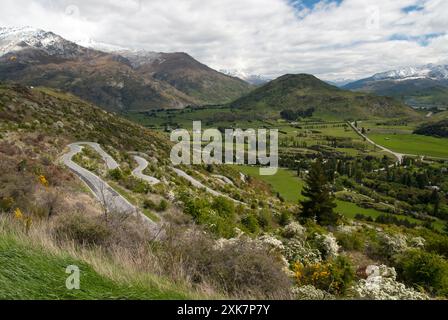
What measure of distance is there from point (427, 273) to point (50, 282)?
16.6 metres

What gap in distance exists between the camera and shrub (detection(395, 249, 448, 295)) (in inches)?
624

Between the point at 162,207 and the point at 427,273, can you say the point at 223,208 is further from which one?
the point at 427,273

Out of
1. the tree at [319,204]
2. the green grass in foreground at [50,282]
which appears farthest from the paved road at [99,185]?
the tree at [319,204]

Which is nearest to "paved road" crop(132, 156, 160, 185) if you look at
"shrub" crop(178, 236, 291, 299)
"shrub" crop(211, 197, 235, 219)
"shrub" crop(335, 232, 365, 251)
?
"shrub" crop(211, 197, 235, 219)

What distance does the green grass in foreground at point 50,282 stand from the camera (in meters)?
4.53

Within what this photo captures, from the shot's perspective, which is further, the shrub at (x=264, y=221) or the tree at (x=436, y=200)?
the tree at (x=436, y=200)

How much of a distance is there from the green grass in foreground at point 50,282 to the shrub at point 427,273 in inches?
553

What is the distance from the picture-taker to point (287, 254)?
16.1 meters

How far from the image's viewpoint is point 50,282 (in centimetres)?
489

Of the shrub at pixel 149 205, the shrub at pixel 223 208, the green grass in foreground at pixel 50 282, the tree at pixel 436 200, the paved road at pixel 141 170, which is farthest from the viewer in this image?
the tree at pixel 436 200

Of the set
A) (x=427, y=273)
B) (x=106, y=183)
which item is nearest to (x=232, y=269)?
(x=427, y=273)

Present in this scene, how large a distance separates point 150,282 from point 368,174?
170m

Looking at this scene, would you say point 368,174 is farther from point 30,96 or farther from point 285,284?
point 285,284

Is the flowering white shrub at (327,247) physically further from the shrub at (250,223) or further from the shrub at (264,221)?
the shrub at (264,221)
